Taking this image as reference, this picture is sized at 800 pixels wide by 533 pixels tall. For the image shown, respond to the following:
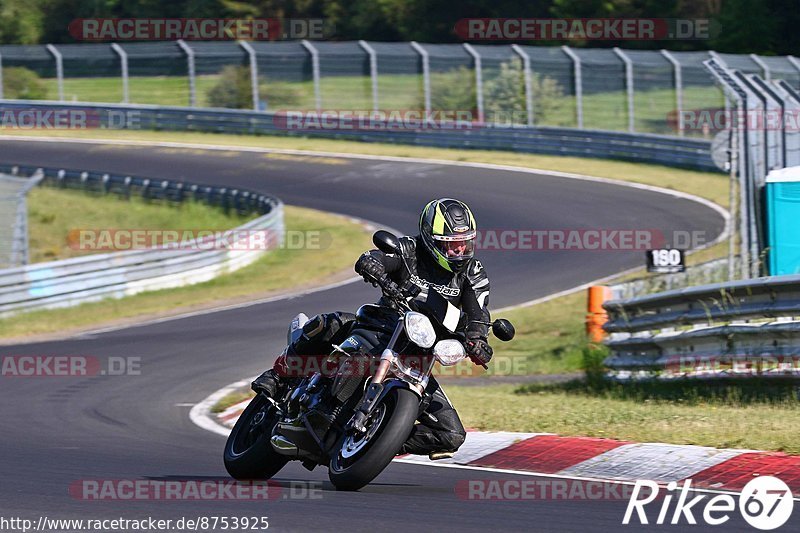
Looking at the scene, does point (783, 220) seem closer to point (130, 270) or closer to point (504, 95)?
point (130, 270)

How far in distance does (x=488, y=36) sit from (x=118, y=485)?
56.3 metres

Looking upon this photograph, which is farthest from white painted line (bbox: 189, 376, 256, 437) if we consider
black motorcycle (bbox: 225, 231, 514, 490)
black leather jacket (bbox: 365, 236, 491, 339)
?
black leather jacket (bbox: 365, 236, 491, 339)

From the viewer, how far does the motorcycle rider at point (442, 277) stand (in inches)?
273

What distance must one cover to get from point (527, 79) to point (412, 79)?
14.8 ft

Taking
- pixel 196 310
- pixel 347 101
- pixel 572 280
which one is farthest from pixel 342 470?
pixel 347 101

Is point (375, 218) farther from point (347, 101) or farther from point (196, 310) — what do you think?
point (347, 101)

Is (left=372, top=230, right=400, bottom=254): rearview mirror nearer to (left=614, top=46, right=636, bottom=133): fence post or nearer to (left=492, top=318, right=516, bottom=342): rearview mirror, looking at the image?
(left=492, top=318, right=516, bottom=342): rearview mirror

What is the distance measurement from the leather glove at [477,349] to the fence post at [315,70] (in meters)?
34.3

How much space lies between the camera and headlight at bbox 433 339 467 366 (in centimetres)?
663

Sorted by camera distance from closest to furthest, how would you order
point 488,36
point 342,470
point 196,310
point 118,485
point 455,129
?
1. point 342,470
2. point 118,485
3. point 196,310
4. point 455,129
5. point 488,36

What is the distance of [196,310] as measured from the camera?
20344mm

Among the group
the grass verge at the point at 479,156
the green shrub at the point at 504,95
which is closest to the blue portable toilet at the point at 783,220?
the grass verge at the point at 479,156

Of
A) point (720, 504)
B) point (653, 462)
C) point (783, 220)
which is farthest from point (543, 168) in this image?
point (720, 504)

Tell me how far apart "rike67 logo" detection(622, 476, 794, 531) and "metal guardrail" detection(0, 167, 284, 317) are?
14.6m
